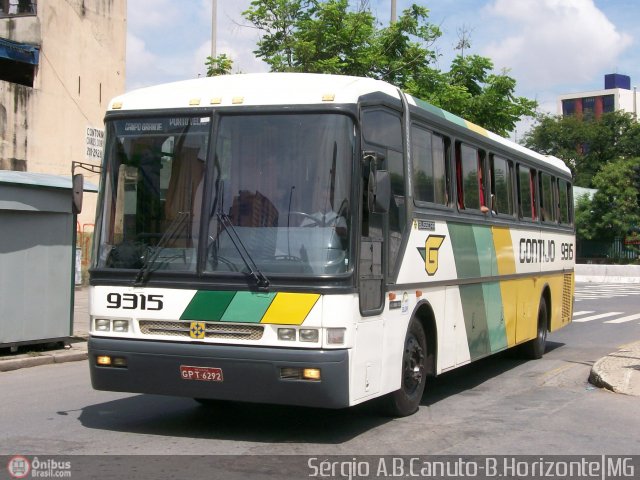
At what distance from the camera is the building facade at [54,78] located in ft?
83.4

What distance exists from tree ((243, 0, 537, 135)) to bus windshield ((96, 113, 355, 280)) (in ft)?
43.5

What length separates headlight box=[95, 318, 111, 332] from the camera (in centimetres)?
776

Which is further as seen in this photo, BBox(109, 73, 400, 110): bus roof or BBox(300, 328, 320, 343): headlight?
BBox(109, 73, 400, 110): bus roof

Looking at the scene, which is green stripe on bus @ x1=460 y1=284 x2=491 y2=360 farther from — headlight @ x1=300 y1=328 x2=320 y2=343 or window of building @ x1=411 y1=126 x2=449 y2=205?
headlight @ x1=300 y1=328 x2=320 y2=343

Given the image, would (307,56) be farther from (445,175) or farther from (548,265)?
(445,175)

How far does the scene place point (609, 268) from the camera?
47.6 meters

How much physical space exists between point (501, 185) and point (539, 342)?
11.4 feet

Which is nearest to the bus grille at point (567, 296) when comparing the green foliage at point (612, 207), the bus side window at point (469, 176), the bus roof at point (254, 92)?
the bus side window at point (469, 176)

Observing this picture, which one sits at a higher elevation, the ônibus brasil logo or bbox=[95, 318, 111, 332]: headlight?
bbox=[95, 318, 111, 332]: headlight

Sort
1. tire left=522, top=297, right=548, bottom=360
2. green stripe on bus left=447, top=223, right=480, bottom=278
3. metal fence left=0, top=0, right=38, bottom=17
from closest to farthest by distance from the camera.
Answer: green stripe on bus left=447, top=223, right=480, bottom=278 < tire left=522, top=297, right=548, bottom=360 < metal fence left=0, top=0, right=38, bottom=17

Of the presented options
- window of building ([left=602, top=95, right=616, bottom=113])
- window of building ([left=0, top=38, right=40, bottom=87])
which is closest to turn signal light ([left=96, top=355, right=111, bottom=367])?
window of building ([left=0, top=38, right=40, bottom=87])

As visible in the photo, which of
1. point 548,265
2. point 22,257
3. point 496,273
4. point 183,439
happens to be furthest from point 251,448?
point 548,265

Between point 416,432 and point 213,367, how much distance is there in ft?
6.75

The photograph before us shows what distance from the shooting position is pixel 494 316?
11594 millimetres
